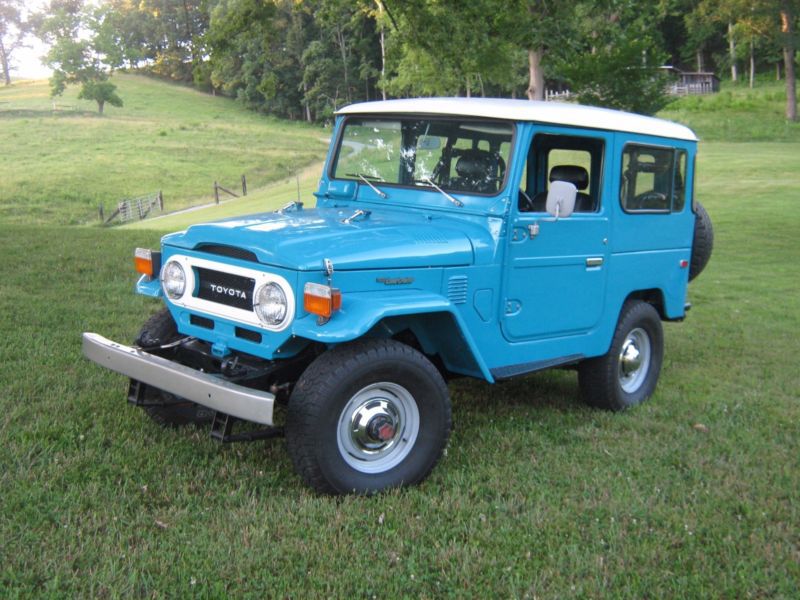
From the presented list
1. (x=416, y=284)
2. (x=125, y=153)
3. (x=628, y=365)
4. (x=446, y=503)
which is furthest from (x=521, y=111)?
(x=125, y=153)

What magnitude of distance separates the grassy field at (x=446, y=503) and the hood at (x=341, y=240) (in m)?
1.21

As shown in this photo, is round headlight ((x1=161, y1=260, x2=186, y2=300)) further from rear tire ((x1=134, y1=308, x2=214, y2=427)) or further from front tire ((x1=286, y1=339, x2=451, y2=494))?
front tire ((x1=286, y1=339, x2=451, y2=494))

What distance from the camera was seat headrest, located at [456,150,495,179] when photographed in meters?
5.30

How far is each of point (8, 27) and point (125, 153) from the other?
30436 millimetres

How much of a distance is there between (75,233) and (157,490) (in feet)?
34.1

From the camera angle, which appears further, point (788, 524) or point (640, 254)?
point (640, 254)

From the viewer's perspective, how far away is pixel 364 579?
3602 mm

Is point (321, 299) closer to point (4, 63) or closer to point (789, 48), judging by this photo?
point (789, 48)

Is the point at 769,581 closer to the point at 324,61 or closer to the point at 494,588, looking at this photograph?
the point at 494,588

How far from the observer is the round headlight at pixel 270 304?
4328 mm

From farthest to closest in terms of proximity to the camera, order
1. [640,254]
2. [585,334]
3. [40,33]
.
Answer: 1. [40,33]
2. [640,254]
3. [585,334]

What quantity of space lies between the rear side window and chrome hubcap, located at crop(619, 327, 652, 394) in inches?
38.5

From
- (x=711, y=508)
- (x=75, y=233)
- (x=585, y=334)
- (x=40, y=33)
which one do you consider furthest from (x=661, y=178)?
(x=40, y=33)

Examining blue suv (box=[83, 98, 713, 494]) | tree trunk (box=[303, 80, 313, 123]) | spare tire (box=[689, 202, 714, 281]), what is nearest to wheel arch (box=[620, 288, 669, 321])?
blue suv (box=[83, 98, 713, 494])
